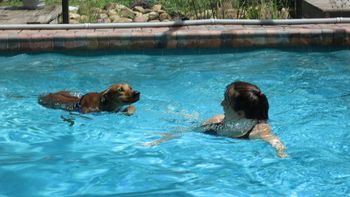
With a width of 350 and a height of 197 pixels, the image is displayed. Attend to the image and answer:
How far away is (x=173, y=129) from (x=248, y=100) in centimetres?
131

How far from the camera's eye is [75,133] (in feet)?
20.8

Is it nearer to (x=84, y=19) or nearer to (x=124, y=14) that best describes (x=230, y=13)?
(x=124, y=14)

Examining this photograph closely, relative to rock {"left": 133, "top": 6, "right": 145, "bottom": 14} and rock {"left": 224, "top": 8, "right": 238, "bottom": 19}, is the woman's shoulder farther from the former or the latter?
rock {"left": 133, "top": 6, "right": 145, "bottom": 14}

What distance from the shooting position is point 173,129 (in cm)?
638

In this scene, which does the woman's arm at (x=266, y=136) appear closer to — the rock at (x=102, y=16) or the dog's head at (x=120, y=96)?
the dog's head at (x=120, y=96)

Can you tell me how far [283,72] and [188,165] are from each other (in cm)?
351

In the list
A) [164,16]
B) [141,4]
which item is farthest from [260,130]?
[141,4]

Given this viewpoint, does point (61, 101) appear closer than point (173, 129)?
No

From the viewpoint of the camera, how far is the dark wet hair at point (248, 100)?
17.2ft

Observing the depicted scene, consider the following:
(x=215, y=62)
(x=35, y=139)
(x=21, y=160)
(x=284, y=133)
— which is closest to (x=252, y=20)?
(x=215, y=62)

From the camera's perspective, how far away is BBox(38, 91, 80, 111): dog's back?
642 centimetres

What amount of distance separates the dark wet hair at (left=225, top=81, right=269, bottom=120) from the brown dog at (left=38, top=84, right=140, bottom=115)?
110 centimetres

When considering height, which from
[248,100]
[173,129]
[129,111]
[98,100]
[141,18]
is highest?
[141,18]

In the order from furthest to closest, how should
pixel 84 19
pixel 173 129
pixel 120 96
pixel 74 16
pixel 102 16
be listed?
pixel 102 16, pixel 74 16, pixel 84 19, pixel 173 129, pixel 120 96
